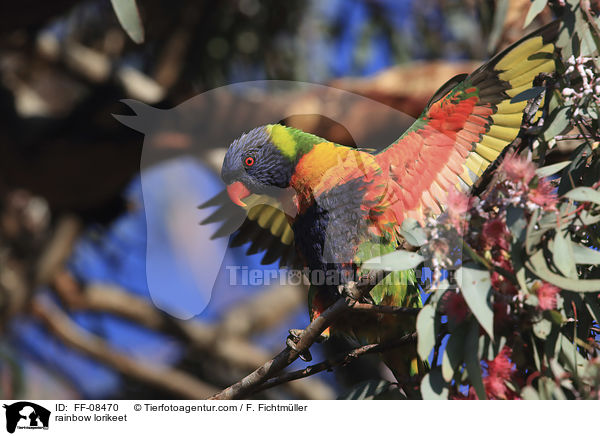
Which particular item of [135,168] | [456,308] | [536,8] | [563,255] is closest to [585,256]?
[563,255]

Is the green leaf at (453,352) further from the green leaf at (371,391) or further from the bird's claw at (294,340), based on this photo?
the bird's claw at (294,340)

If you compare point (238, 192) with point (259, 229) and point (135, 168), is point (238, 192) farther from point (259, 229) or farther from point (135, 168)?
point (135, 168)

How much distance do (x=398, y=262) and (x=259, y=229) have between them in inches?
24.1

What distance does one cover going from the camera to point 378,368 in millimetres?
2188

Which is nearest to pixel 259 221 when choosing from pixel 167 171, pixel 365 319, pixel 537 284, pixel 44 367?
pixel 365 319

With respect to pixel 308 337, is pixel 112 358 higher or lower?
higher

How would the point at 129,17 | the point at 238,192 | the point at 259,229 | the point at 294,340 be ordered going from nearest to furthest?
the point at 129,17
the point at 294,340
the point at 238,192
the point at 259,229

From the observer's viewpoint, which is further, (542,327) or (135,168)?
(135,168)

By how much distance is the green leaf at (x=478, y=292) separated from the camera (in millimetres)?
556

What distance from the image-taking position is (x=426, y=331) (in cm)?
60

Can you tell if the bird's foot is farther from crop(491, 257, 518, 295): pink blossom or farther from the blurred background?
the blurred background

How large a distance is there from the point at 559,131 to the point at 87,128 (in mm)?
1658

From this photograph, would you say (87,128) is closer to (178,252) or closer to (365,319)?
(178,252)
